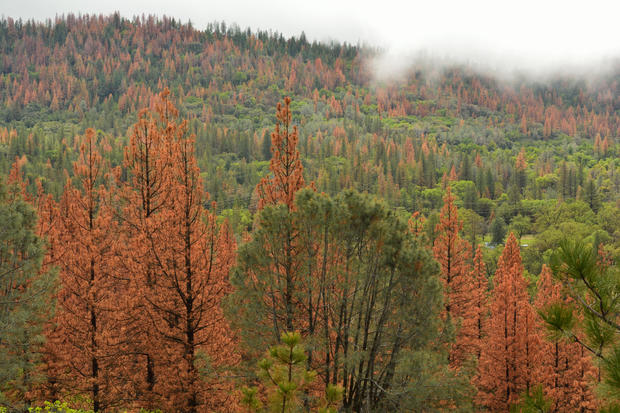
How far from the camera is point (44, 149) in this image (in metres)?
116

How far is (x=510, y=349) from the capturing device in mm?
18688

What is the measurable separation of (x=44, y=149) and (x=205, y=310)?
12457cm

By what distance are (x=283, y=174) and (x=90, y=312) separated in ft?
23.0

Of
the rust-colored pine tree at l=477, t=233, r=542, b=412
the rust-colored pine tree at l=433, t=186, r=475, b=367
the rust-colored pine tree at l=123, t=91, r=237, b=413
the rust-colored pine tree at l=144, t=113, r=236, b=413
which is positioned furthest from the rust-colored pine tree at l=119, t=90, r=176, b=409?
the rust-colored pine tree at l=477, t=233, r=542, b=412

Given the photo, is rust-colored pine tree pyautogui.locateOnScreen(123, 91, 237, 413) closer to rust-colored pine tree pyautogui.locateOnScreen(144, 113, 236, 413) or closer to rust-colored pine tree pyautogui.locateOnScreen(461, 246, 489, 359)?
rust-colored pine tree pyautogui.locateOnScreen(144, 113, 236, 413)

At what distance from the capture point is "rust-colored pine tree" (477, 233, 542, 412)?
18500 mm

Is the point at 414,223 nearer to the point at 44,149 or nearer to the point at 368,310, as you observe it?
the point at 368,310

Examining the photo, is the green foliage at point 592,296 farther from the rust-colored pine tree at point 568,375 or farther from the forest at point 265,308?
the rust-colored pine tree at point 568,375

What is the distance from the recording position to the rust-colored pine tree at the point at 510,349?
1850cm

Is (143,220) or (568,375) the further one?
(568,375)

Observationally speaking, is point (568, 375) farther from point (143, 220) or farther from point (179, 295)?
point (143, 220)

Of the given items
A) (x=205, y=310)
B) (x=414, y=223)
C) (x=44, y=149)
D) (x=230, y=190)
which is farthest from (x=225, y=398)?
(x=44, y=149)

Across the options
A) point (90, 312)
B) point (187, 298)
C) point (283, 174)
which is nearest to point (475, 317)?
point (283, 174)

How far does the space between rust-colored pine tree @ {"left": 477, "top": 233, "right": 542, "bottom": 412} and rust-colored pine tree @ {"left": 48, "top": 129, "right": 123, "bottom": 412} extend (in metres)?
15.0
